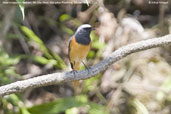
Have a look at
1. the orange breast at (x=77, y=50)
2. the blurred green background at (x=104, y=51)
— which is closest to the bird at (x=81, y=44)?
the orange breast at (x=77, y=50)

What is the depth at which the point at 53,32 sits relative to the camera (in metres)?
7.06

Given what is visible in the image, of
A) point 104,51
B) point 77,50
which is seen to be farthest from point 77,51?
point 104,51

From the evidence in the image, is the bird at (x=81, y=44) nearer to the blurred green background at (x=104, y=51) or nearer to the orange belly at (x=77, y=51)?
the orange belly at (x=77, y=51)

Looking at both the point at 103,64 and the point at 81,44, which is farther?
the point at 81,44

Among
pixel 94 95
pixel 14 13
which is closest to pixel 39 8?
pixel 14 13

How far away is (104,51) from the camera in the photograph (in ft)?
20.7

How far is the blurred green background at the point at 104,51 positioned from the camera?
569 centimetres

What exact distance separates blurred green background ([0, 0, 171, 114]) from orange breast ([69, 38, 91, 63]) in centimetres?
92

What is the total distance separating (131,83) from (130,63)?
387mm

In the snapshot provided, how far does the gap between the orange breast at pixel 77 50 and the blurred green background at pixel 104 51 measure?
36.2 inches

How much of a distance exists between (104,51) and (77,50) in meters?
2.12

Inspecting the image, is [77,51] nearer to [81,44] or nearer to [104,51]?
[81,44]

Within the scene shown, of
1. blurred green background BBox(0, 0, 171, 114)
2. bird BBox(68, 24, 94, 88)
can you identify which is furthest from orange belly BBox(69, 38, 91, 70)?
blurred green background BBox(0, 0, 171, 114)

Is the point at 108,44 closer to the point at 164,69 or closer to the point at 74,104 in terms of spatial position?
the point at 164,69
